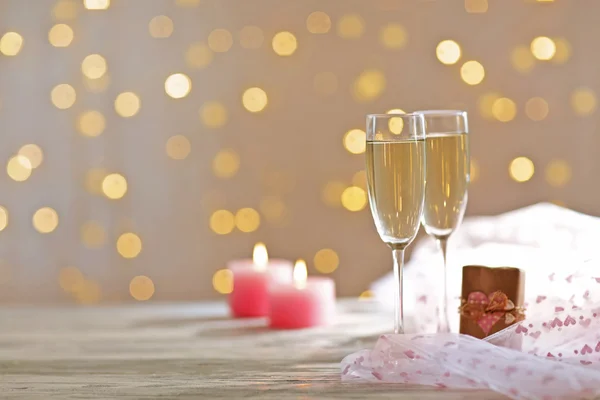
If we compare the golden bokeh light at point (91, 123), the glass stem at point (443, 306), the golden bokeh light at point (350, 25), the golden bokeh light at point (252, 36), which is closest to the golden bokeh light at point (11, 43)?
the golden bokeh light at point (91, 123)

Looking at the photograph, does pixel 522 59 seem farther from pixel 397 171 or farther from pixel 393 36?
pixel 397 171

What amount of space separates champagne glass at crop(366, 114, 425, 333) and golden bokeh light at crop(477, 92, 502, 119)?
109 cm

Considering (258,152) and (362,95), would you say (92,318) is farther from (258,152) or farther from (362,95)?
(362,95)

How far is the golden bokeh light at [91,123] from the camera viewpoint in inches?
80.1

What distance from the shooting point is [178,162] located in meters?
2.03

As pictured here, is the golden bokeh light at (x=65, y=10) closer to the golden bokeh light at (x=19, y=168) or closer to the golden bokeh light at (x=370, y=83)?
the golden bokeh light at (x=19, y=168)

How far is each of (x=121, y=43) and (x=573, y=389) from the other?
154cm

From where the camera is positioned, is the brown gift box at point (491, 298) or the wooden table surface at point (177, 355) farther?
the brown gift box at point (491, 298)

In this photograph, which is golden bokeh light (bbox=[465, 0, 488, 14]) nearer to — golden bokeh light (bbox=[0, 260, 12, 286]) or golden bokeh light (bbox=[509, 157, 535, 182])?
golden bokeh light (bbox=[509, 157, 535, 182])

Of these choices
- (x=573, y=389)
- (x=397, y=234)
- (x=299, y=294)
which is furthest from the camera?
(x=299, y=294)

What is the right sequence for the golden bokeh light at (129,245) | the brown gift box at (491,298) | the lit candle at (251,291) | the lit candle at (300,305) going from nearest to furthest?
1. the brown gift box at (491,298)
2. the lit candle at (300,305)
3. the lit candle at (251,291)
4. the golden bokeh light at (129,245)

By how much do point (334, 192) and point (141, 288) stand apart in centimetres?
56

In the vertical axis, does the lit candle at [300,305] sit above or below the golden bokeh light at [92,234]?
below

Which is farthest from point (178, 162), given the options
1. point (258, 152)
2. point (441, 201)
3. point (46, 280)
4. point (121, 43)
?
point (441, 201)
